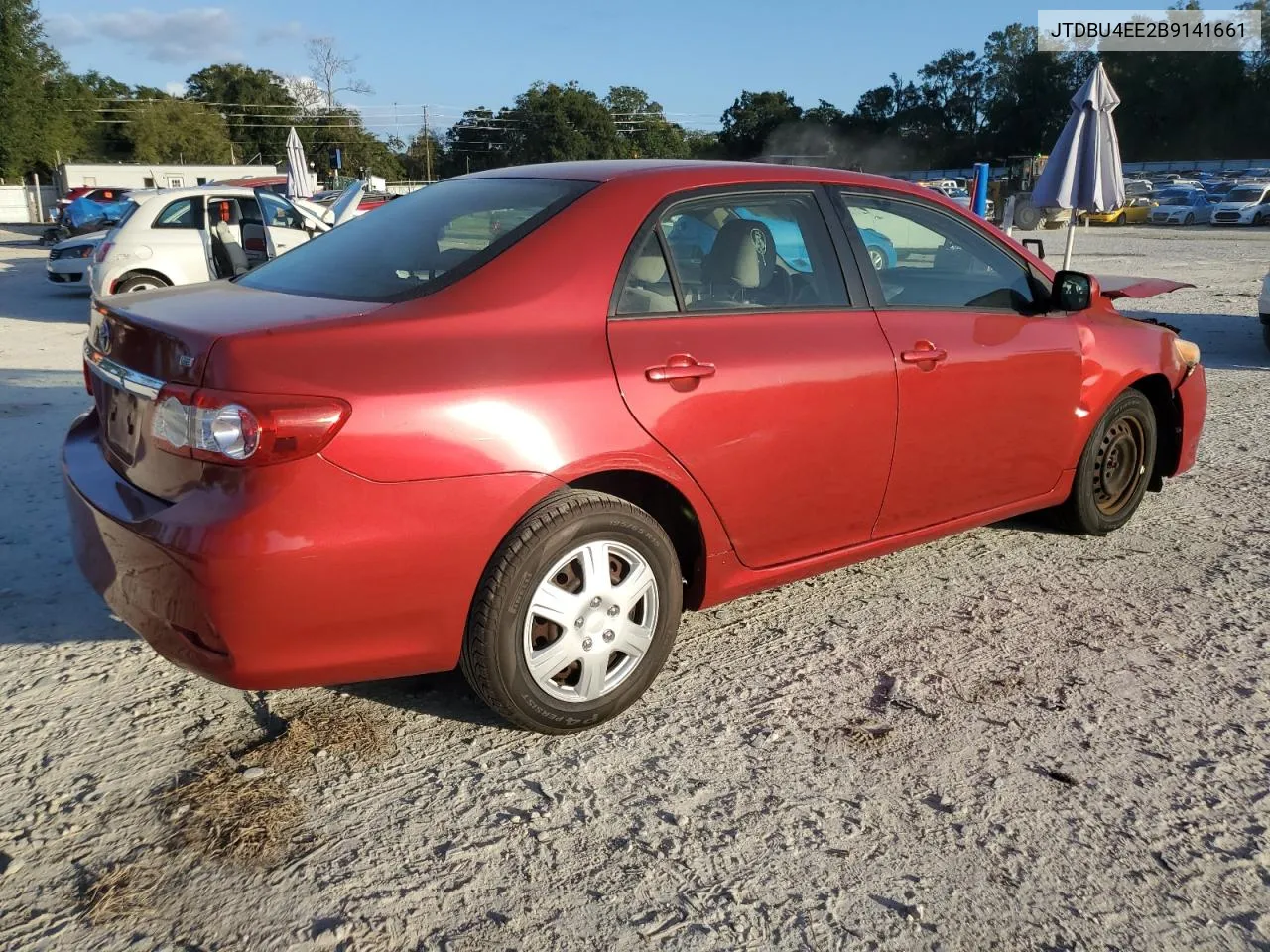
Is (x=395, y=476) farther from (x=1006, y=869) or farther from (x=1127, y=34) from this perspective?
(x=1127, y=34)

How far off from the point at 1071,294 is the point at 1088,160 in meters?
9.13

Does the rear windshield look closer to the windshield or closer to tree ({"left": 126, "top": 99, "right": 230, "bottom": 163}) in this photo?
the windshield

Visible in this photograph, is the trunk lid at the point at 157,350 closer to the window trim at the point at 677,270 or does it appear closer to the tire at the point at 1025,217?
the window trim at the point at 677,270

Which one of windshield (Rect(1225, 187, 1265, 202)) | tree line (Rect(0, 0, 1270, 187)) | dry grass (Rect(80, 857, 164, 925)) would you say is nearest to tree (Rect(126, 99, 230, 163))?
tree line (Rect(0, 0, 1270, 187))

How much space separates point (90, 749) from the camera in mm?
2953

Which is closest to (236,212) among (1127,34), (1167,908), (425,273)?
(425,273)

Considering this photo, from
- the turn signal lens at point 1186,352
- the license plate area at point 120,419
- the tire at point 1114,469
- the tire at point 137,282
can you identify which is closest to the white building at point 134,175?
the tire at point 137,282

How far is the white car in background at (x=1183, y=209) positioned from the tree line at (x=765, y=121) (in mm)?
24639

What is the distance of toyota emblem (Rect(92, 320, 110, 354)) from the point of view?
9.89 feet

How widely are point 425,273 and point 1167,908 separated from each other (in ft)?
8.09

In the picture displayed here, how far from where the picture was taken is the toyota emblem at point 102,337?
3.01 m

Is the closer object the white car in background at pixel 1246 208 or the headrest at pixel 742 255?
the headrest at pixel 742 255

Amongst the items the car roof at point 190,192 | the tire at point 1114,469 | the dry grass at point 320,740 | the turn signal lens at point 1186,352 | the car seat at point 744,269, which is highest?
the car roof at point 190,192

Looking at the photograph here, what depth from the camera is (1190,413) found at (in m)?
5.02
